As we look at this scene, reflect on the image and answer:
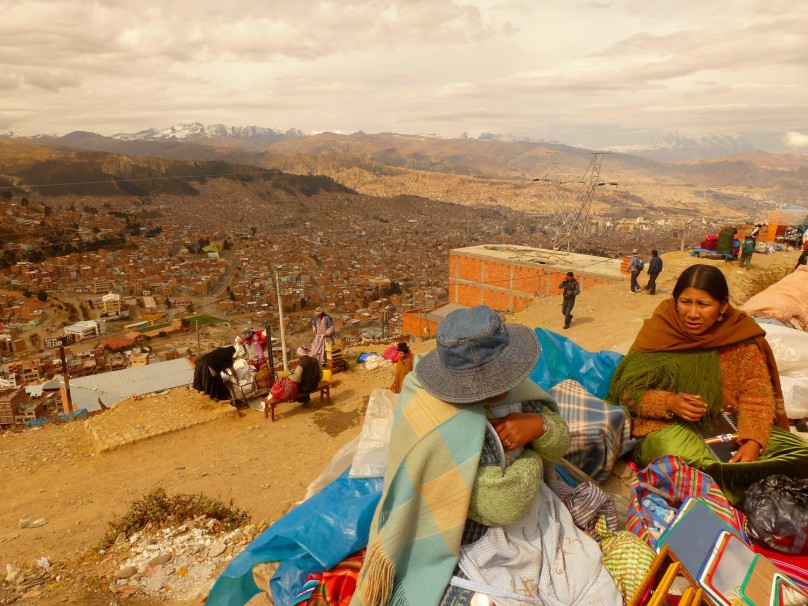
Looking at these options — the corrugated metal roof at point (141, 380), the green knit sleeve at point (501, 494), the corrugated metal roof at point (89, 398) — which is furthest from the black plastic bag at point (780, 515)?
the corrugated metal roof at point (89, 398)

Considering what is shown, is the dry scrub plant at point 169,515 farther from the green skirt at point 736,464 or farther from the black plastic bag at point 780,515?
the black plastic bag at point 780,515

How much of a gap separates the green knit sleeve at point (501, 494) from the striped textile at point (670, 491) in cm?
68

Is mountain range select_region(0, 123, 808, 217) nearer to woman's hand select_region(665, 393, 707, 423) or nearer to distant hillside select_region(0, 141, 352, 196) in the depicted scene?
distant hillside select_region(0, 141, 352, 196)

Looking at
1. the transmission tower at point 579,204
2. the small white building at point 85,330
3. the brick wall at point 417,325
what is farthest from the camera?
the transmission tower at point 579,204

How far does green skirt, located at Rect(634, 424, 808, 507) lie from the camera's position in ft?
6.15

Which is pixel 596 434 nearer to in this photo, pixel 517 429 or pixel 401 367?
pixel 517 429

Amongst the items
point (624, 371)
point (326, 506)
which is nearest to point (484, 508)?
point (326, 506)

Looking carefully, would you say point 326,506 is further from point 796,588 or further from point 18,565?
point 18,565

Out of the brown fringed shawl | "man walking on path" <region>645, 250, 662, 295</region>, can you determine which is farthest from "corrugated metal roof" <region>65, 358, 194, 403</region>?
"man walking on path" <region>645, 250, 662, 295</region>

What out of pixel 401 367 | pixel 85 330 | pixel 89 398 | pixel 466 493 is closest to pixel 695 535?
pixel 466 493

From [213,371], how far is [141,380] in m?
4.97

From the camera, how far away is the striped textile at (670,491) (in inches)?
68.5

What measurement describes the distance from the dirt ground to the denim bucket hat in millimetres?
2372

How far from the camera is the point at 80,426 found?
251 inches
